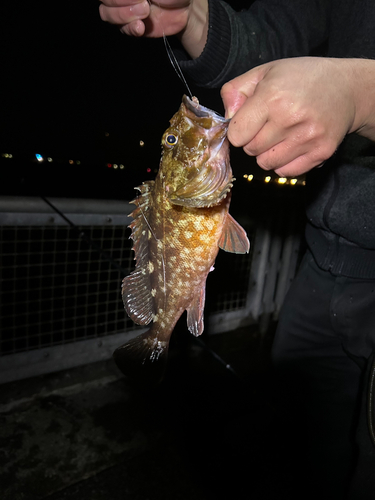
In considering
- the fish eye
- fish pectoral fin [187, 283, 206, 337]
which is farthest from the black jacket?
fish pectoral fin [187, 283, 206, 337]

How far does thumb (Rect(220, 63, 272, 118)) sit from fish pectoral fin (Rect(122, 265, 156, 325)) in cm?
109

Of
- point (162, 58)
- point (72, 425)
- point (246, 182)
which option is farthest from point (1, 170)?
point (72, 425)

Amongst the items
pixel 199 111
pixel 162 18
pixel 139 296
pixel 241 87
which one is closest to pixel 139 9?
pixel 162 18

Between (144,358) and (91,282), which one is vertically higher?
(144,358)

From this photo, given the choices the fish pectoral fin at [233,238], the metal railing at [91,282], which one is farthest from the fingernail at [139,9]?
the metal railing at [91,282]

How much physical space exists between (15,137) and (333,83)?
2100 cm

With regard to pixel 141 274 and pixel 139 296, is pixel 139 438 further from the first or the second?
pixel 141 274

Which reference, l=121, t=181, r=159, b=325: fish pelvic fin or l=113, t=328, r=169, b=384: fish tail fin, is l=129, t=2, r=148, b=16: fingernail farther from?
l=113, t=328, r=169, b=384: fish tail fin

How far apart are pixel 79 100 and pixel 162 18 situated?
16.0 meters

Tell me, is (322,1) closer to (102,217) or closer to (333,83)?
(333,83)

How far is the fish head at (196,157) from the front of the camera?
1438 millimetres

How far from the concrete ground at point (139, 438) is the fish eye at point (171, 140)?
2596 millimetres

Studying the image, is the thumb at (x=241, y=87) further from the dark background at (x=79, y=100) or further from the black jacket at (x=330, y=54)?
the black jacket at (x=330, y=54)

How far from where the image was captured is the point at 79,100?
15367mm
